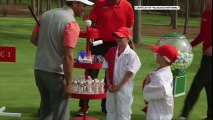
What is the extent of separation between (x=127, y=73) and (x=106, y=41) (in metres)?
1.68

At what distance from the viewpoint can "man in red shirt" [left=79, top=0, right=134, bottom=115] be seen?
26.5ft

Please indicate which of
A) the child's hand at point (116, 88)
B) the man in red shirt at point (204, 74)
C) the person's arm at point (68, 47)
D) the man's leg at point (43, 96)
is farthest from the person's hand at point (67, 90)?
the man in red shirt at point (204, 74)

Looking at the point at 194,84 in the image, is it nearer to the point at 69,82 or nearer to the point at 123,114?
the point at 69,82

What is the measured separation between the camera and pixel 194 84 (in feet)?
13.3

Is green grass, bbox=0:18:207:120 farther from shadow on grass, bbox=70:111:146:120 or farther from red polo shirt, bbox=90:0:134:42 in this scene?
red polo shirt, bbox=90:0:134:42

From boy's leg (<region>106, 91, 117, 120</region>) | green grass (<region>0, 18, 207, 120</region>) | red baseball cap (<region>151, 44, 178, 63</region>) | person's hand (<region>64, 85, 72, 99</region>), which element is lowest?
green grass (<region>0, 18, 207, 120</region>)

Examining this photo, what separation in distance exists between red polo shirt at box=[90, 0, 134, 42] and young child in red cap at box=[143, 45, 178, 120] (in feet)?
6.80

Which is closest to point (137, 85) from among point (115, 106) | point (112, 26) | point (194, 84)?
point (112, 26)

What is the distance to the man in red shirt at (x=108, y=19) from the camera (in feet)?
26.5

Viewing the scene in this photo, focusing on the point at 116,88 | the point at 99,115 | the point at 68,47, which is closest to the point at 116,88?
the point at 116,88

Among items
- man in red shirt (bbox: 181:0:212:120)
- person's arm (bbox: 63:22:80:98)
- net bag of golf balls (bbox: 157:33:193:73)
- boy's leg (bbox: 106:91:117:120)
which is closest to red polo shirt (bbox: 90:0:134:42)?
net bag of golf balls (bbox: 157:33:193:73)

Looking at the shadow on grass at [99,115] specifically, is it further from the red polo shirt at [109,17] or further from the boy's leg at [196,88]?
the boy's leg at [196,88]

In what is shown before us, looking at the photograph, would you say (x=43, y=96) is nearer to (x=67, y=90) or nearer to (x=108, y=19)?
(x=67, y=90)

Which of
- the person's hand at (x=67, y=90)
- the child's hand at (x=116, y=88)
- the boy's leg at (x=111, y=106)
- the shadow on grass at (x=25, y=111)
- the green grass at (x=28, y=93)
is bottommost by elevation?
the green grass at (x=28, y=93)
